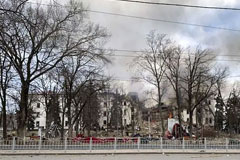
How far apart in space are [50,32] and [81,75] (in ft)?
35.7

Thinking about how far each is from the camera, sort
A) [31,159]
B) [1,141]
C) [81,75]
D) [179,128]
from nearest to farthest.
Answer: [31,159] < [1,141] < [81,75] < [179,128]

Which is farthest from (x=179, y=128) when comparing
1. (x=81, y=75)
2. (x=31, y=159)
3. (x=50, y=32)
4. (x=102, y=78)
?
(x=31, y=159)

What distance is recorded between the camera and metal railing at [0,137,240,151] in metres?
23.8

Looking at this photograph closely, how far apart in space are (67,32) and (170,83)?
19.9 m

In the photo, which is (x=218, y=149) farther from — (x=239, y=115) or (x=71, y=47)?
(x=239, y=115)

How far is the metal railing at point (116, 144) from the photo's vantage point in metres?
23.8

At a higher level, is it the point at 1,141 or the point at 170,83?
the point at 170,83

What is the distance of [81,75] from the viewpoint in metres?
36.9

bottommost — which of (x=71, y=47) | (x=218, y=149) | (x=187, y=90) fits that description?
(x=218, y=149)

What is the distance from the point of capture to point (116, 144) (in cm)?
2539

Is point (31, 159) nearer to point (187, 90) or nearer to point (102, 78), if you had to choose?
point (102, 78)

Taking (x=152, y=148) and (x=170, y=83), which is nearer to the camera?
(x=152, y=148)

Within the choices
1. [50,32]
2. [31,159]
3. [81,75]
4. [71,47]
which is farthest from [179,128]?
[31,159]

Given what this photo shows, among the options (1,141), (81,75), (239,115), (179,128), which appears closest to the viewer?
(1,141)
